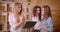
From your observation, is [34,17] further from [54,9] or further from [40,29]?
[54,9]

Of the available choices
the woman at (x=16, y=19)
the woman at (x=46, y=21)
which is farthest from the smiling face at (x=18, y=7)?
the woman at (x=46, y=21)

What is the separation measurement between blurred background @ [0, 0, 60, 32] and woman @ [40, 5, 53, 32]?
0.17 feet

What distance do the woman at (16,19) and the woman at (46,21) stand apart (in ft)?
0.99

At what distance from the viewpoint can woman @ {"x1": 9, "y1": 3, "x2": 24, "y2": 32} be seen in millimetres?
1662

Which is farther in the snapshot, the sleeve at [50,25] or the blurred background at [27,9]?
the sleeve at [50,25]

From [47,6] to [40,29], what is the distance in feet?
1.13

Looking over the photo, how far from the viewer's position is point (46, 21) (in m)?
1.78

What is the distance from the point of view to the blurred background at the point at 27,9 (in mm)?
1628

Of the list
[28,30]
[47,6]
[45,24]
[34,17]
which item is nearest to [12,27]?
[28,30]

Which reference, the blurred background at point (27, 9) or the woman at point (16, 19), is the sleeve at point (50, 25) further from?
the woman at point (16, 19)

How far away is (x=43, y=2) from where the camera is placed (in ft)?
5.81

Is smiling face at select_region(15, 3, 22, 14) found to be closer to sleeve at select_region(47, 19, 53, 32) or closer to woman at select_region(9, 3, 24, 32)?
woman at select_region(9, 3, 24, 32)

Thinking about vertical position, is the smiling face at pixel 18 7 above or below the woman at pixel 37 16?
above

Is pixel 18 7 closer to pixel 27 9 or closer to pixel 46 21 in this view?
pixel 27 9
